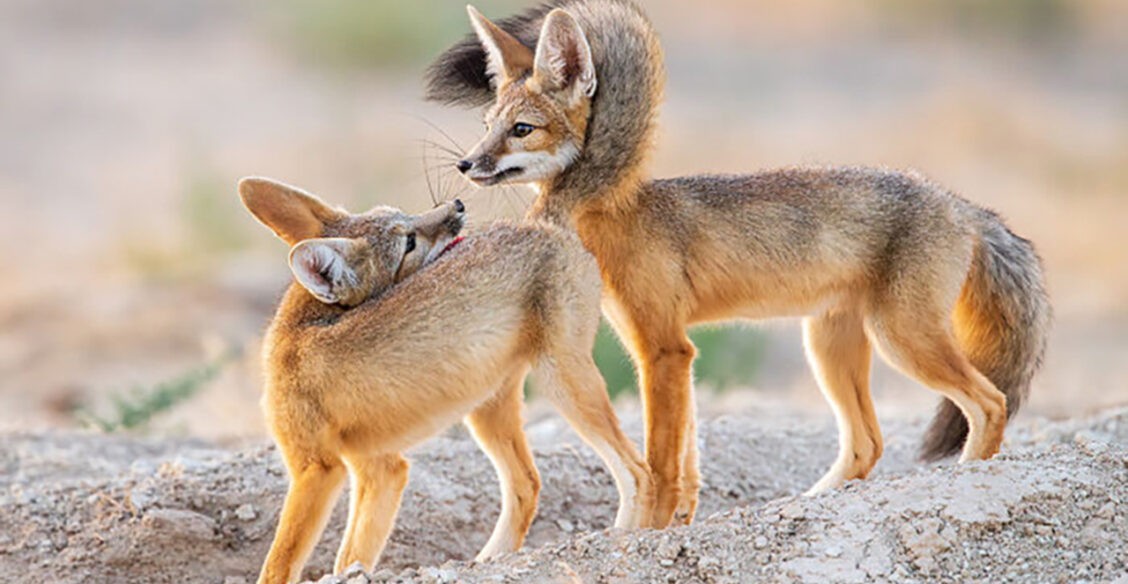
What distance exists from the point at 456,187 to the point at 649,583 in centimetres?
283

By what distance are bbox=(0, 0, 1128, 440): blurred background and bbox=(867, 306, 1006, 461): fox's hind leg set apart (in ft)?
2.83

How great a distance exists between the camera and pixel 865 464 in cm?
738

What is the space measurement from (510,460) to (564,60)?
5.80 feet

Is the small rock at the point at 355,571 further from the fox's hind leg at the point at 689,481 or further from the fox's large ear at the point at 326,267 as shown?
the fox's hind leg at the point at 689,481

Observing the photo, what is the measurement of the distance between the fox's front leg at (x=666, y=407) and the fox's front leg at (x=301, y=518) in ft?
4.62

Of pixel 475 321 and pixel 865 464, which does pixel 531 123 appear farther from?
pixel 865 464

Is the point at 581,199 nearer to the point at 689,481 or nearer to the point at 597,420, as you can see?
the point at 597,420

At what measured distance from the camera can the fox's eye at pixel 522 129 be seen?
673cm

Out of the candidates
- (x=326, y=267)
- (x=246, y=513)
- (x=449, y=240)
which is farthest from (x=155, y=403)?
(x=326, y=267)

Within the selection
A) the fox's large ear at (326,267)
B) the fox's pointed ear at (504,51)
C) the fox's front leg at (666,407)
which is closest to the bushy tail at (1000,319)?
the fox's front leg at (666,407)

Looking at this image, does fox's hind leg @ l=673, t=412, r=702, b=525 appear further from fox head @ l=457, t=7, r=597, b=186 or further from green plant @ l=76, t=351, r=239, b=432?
green plant @ l=76, t=351, r=239, b=432

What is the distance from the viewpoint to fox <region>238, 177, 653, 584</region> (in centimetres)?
606

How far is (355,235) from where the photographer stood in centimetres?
657

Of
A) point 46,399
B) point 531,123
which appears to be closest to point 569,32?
point 531,123
